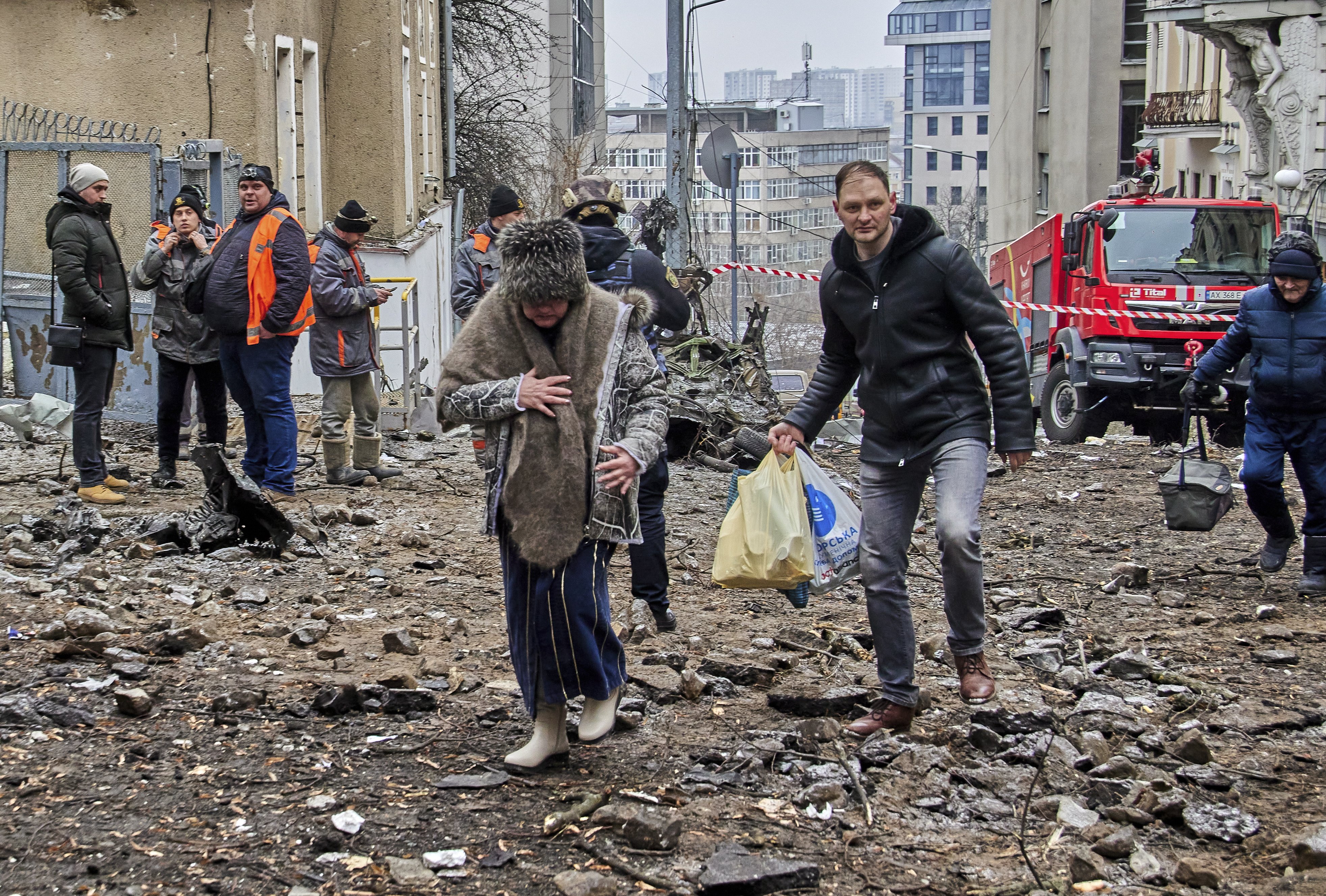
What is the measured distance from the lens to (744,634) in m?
5.96

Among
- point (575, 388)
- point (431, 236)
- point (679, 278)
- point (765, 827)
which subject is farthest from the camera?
point (431, 236)

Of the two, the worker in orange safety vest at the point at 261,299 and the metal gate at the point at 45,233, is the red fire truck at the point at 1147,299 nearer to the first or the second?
the worker in orange safety vest at the point at 261,299

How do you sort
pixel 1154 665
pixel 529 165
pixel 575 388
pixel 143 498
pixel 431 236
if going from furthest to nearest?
1. pixel 529 165
2. pixel 431 236
3. pixel 143 498
4. pixel 1154 665
5. pixel 575 388

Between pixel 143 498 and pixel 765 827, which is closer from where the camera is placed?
pixel 765 827

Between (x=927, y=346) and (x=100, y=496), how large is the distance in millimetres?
5513

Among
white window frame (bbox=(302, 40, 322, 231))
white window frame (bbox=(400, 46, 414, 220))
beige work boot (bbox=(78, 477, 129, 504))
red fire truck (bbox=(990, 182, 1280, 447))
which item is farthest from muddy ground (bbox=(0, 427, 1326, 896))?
white window frame (bbox=(400, 46, 414, 220))

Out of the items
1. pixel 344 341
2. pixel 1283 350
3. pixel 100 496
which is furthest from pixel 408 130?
pixel 1283 350

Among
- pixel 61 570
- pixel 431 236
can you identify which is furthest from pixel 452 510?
pixel 431 236

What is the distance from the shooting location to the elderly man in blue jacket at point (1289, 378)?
21.9 feet

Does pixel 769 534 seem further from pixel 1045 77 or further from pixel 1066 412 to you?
pixel 1045 77

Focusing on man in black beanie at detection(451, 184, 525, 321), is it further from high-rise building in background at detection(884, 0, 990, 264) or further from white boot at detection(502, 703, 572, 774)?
high-rise building in background at detection(884, 0, 990, 264)

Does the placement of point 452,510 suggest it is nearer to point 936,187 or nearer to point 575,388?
point 575,388

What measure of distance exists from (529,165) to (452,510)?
2413cm

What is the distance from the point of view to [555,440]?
3.84 metres
